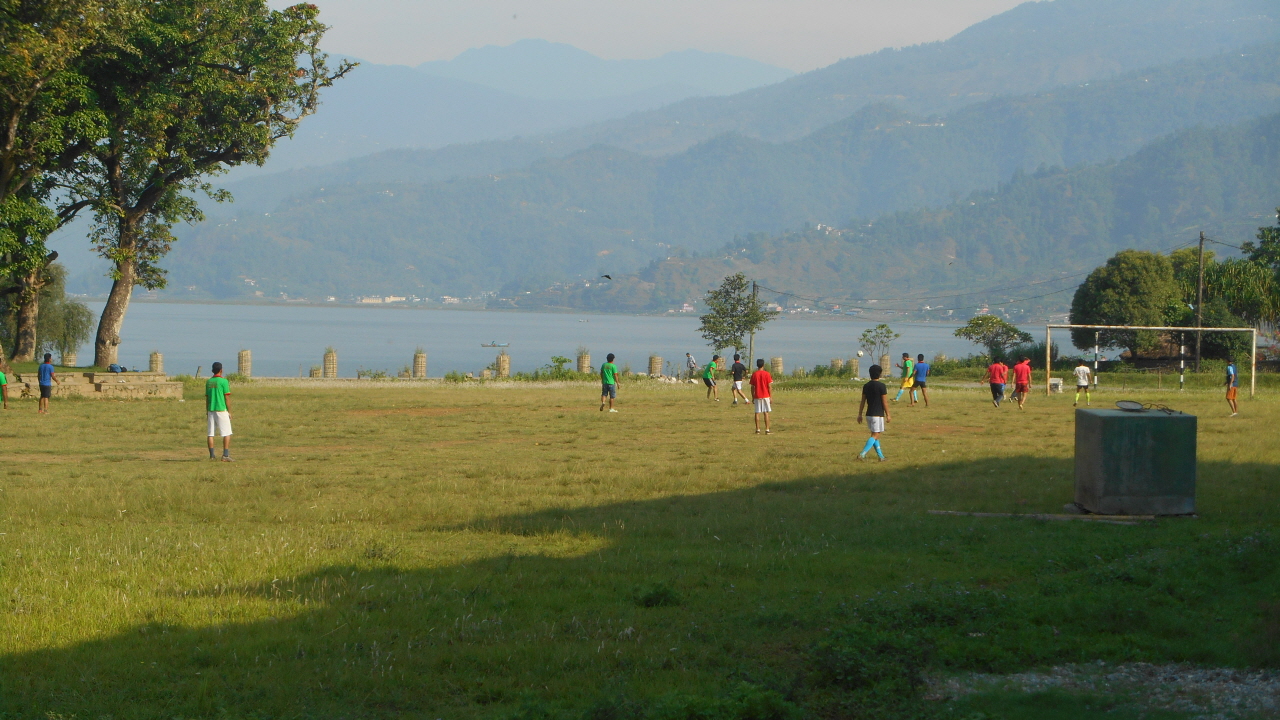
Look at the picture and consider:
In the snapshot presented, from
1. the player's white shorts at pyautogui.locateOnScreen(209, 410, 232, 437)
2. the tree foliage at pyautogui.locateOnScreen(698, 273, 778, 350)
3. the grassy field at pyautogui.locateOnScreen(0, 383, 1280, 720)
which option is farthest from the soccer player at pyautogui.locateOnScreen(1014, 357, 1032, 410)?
the tree foliage at pyautogui.locateOnScreen(698, 273, 778, 350)

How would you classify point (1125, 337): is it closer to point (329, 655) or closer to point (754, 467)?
point (754, 467)

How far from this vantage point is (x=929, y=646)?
7.04 m

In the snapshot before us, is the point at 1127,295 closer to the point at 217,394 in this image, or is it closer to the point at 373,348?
the point at 217,394

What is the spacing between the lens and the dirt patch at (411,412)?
2810cm

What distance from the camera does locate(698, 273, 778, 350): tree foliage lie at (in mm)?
63281

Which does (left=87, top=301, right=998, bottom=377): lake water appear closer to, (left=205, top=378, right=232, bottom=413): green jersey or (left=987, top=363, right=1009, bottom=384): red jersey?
(left=987, top=363, right=1009, bottom=384): red jersey

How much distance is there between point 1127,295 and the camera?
61.8 metres

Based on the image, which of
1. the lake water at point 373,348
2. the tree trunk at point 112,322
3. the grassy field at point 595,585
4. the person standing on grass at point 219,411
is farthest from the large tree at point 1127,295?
the person standing on grass at point 219,411

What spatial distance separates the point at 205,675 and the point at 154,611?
1.63m

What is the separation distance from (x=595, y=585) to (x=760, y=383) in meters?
14.2

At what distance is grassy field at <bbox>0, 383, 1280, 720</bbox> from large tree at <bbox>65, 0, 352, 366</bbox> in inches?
802

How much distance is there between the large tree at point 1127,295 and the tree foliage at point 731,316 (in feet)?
57.7

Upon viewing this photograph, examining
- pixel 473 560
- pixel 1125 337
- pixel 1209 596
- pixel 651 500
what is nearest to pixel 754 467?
pixel 651 500

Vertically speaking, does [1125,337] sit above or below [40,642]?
above
